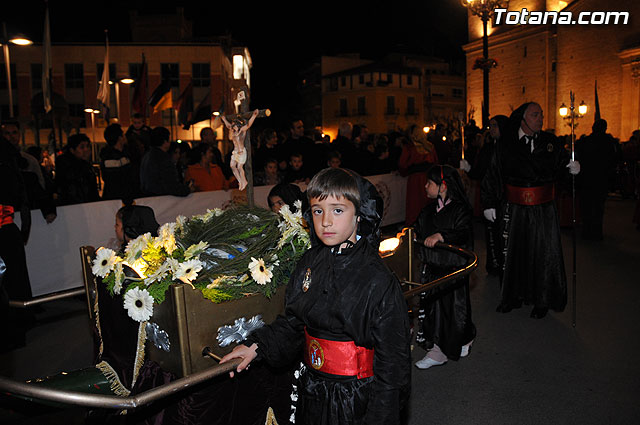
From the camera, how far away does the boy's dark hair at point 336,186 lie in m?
2.26

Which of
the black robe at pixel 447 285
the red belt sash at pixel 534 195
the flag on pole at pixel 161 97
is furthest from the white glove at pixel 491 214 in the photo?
the flag on pole at pixel 161 97

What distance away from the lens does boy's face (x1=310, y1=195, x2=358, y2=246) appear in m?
2.26

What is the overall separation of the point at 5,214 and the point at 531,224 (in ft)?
18.7

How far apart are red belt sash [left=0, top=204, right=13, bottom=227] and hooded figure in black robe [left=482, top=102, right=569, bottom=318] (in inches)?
215

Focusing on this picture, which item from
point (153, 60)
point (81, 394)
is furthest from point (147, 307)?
point (153, 60)

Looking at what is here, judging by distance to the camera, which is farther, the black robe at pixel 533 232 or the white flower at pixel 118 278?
the black robe at pixel 533 232

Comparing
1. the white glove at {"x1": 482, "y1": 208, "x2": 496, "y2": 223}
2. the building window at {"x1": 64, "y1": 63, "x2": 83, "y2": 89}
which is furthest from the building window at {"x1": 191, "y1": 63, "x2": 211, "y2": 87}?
the white glove at {"x1": 482, "y1": 208, "x2": 496, "y2": 223}

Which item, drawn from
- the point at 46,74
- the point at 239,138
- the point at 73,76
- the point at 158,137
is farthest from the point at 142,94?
the point at 73,76

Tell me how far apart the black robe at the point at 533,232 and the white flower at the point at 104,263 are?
4.69 meters

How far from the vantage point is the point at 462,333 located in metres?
4.58

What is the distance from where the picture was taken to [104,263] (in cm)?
269

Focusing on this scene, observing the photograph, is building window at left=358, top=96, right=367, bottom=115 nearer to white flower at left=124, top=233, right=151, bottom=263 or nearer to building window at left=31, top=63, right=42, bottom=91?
building window at left=31, top=63, right=42, bottom=91

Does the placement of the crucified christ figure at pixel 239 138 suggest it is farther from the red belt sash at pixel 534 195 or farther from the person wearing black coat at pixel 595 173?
the person wearing black coat at pixel 595 173

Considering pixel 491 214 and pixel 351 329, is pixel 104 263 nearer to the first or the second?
pixel 351 329
